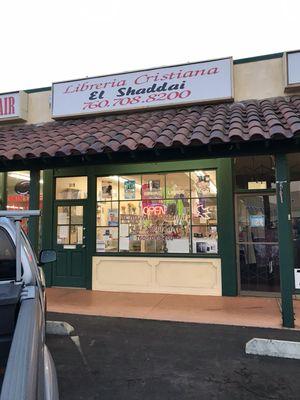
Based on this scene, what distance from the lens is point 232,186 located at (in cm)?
946

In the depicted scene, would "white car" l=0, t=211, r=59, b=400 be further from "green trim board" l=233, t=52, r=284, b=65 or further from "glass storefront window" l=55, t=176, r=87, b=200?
"green trim board" l=233, t=52, r=284, b=65

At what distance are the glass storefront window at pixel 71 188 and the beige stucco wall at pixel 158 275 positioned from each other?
1782 mm

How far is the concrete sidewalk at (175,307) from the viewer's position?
23.8ft

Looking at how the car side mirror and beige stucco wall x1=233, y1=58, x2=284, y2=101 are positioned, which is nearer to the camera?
the car side mirror

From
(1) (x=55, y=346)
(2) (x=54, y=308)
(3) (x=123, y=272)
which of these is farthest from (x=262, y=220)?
(1) (x=55, y=346)

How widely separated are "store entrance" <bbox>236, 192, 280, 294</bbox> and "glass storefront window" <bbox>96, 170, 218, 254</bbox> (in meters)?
0.64

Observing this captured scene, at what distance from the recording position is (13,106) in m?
11.1

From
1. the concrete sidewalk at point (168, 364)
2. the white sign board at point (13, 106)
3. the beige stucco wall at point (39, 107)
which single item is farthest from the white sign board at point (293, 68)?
the white sign board at point (13, 106)

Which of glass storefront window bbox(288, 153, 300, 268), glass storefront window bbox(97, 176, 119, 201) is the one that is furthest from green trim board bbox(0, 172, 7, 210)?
glass storefront window bbox(288, 153, 300, 268)

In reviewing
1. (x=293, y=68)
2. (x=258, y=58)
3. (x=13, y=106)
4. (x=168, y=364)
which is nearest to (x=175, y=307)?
(x=168, y=364)

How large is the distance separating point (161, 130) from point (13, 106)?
5.18m

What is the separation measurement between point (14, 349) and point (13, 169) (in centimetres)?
713

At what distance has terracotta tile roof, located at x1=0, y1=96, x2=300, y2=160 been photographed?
6938 mm

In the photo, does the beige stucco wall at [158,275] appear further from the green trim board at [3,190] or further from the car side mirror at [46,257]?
the car side mirror at [46,257]
